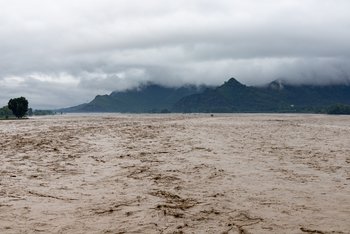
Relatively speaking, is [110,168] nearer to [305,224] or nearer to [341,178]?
[341,178]

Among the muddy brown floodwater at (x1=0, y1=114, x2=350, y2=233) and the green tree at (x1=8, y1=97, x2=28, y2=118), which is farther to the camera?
the green tree at (x1=8, y1=97, x2=28, y2=118)

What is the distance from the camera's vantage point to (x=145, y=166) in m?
18.9

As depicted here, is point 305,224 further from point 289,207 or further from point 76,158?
point 76,158

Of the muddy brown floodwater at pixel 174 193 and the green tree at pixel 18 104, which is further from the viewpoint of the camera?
the green tree at pixel 18 104

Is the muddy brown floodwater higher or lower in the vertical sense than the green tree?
lower

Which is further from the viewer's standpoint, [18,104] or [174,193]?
[18,104]

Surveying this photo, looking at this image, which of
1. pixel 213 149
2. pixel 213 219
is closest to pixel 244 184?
pixel 213 219

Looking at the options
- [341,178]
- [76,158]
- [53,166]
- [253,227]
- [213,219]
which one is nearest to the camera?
[253,227]

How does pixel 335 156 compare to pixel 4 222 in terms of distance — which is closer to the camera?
pixel 4 222

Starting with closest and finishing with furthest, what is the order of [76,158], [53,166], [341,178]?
[341,178] < [53,166] < [76,158]

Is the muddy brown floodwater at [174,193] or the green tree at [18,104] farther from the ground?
the green tree at [18,104]

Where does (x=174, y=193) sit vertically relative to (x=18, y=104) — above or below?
below

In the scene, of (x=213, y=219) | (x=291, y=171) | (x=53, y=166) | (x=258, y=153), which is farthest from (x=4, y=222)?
(x=258, y=153)

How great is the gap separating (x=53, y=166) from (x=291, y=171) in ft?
32.8
